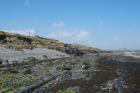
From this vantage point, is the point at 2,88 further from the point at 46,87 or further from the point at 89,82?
the point at 89,82

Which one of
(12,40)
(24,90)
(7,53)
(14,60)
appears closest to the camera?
(24,90)

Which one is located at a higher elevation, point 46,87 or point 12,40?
point 12,40

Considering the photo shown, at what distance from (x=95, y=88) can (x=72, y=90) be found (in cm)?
388

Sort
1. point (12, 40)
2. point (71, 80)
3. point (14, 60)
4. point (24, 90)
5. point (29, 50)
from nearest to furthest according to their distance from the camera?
1. point (24, 90)
2. point (71, 80)
3. point (14, 60)
4. point (29, 50)
5. point (12, 40)

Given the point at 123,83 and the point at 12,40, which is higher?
the point at 12,40

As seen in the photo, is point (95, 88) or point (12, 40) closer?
point (95, 88)

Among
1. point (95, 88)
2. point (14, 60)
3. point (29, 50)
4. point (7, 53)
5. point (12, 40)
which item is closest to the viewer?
point (95, 88)

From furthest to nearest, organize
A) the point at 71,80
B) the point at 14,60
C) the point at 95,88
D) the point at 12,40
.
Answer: the point at 12,40
the point at 14,60
the point at 71,80
the point at 95,88

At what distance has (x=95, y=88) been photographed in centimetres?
4281

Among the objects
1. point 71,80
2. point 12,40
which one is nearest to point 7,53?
point 12,40

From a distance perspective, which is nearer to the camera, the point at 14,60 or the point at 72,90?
the point at 72,90

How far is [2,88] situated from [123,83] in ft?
62.8

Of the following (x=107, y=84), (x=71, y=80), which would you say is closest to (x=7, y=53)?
(x=71, y=80)

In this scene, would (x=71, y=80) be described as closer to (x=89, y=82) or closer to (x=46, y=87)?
(x=89, y=82)
